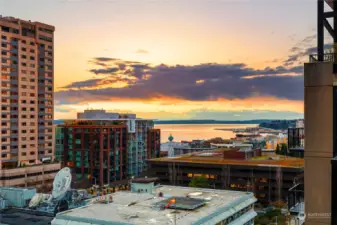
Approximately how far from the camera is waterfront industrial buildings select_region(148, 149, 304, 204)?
35656 mm

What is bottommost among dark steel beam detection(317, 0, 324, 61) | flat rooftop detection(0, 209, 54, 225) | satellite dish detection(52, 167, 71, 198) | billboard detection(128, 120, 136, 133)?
flat rooftop detection(0, 209, 54, 225)

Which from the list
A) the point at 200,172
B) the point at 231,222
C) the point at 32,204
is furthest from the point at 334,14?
the point at 200,172

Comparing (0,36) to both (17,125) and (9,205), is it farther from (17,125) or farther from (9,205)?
(9,205)

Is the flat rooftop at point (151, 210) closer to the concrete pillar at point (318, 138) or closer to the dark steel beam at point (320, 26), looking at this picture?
the concrete pillar at point (318, 138)

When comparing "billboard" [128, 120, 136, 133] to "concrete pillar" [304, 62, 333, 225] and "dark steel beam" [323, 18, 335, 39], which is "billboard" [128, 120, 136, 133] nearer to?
"dark steel beam" [323, 18, 335, 39]

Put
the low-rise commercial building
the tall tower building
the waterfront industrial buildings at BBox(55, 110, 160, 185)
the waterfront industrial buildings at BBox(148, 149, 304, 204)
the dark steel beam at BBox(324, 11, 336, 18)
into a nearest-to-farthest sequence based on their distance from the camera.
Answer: the dark steel beam at BBox(324, 11, 336, 18)
the waterfront industrial buildings at BBox(148, 149, 304, 204)
the low-rise commercial building
the tall tower building
the waterfront industrial buildings at BBox(55, 110, 160, 185)

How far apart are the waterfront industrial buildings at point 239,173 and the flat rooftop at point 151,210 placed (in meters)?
17.5

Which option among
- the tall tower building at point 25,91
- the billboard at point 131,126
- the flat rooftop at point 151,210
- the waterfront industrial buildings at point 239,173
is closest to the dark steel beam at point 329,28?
the flat rooftop at point 151,210

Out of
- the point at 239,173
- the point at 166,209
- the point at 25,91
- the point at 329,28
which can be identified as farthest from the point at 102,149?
the point at 329,28

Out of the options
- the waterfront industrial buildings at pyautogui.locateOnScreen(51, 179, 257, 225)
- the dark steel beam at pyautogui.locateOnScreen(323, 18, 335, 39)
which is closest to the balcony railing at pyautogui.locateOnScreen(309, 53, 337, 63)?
the dark steel beam at pyautogui.locateOnScreen(323, 18, 335, 39)

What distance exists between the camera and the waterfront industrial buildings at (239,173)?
35656mm

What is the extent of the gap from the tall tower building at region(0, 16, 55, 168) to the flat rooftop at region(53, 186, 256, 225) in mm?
25278

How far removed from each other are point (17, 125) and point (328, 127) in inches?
1627

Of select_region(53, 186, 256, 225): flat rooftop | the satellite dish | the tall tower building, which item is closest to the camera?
select_region(53, 186, 256, 225): flat rooftop
